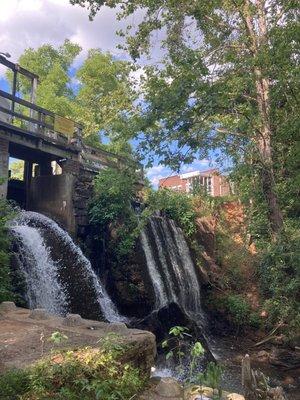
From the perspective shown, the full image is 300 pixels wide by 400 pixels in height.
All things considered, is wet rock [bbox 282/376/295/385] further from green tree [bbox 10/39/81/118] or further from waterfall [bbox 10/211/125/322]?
green tree [bbox 10/39/81/118]

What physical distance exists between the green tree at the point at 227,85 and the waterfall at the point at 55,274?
3.81m

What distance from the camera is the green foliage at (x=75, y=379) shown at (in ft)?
12.8

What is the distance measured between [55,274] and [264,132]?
6.84 meters

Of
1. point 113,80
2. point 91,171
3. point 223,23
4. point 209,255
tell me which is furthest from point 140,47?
point 113,80

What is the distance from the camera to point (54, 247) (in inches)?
447

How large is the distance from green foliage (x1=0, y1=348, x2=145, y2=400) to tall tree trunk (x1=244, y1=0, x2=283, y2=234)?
7.16 m

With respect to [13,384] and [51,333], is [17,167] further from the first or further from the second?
[13,384]

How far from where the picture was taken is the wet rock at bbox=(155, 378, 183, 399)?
4.48 metres

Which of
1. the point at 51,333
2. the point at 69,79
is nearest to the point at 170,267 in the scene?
the point at 51,333

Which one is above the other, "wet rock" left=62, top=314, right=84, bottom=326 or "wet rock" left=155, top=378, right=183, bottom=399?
"wet rock" left=62, top=314, right=84, bottom=326

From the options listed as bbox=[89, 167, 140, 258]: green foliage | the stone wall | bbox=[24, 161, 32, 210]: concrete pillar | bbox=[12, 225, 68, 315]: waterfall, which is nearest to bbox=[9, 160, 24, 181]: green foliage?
bbox=[24, 161, 32, 210]: concrete pillar

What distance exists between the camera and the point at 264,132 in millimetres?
10859

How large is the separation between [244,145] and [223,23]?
11.9ft

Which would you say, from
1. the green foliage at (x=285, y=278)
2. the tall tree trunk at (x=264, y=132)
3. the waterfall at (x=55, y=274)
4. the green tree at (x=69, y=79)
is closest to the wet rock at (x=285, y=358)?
the green foliage at (x=285, y=278)
